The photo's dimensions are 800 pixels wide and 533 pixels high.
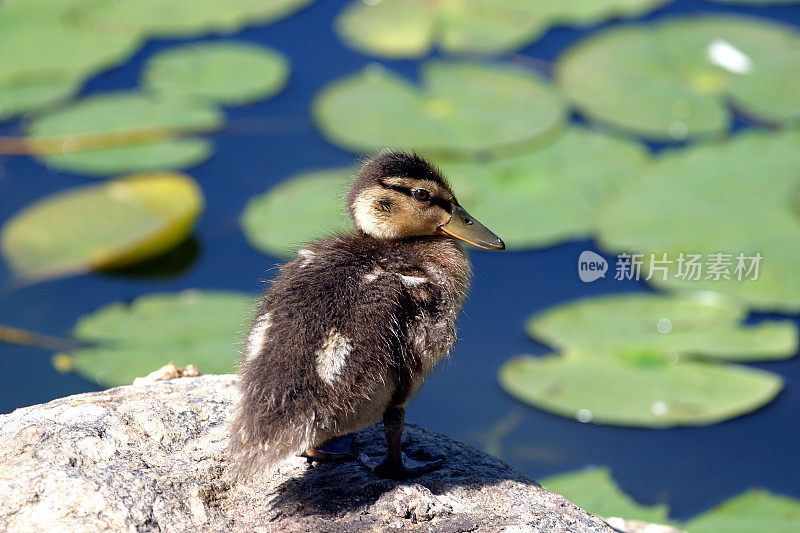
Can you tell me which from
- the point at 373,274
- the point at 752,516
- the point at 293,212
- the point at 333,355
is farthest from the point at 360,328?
the point at 293,212

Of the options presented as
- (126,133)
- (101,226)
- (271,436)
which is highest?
(271,436)

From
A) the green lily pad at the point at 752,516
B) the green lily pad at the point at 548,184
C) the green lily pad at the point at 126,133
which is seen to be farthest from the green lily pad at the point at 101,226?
the green lily pad at the point at 752,516

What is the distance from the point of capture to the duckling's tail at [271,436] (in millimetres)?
2887

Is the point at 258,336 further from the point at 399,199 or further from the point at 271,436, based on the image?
the point at 399,199

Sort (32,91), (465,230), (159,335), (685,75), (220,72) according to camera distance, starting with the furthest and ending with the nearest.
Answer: (220,72) < (32,91) < (685,75) < (159,335) < (465,230)

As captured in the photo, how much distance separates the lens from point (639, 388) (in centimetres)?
527

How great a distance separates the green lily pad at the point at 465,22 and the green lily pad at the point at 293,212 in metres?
1.67

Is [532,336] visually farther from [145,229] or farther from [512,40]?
[512,40]

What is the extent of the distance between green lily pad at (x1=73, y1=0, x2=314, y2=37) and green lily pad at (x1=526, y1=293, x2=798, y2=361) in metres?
3.70

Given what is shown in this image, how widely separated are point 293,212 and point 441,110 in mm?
1395

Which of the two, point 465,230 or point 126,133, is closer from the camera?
point 465,230

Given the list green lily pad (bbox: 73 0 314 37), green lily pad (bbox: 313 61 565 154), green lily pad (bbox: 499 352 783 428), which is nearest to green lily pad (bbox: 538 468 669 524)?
green lily pad (bbox: 499 352 783 428)

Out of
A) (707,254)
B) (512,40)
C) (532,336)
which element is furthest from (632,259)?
(512,40)

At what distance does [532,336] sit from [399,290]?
107 inches
